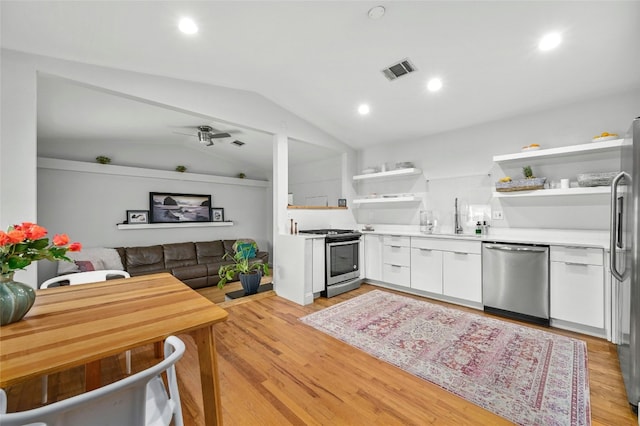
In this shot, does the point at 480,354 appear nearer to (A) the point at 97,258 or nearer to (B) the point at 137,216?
(A) the point at 97,258

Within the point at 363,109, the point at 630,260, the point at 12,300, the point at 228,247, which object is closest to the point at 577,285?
the point at 630,260

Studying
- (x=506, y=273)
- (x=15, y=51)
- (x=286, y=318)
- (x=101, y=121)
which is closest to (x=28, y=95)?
(x=15, y=51)

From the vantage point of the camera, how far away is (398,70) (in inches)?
117

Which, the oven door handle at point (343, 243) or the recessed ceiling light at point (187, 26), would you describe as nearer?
the recessed ceiling light at point (187, 26)

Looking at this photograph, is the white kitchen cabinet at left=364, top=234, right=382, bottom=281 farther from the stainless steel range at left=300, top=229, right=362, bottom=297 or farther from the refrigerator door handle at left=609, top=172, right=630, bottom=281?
the refrigerator door handle at left=609, top=172, right=630, bottom=281

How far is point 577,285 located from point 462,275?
106cm

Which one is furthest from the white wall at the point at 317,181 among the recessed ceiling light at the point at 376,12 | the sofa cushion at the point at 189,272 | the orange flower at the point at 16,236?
the orange flower at the point at 16,236

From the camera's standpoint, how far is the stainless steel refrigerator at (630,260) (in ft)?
5.28

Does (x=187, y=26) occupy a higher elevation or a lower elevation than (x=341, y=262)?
higher

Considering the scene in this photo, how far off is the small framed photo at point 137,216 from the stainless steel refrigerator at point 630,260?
6.40 meters

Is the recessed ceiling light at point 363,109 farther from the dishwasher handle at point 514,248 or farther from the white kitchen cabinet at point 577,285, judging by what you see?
the white kitchen cabinet at point 577,285

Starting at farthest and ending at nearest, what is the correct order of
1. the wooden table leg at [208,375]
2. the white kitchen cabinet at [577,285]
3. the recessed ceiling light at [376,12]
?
the white kitchen cabinet at [577,285] → the recessed ceiling light at [376,12] → the wooden table leg at [208,375]

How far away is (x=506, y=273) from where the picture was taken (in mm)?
3037

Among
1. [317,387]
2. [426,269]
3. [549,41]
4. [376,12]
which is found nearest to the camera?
[317,387]
